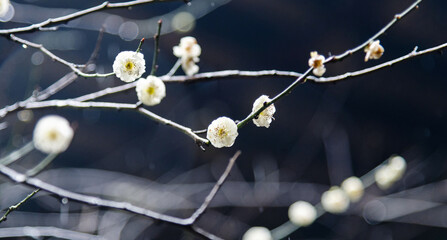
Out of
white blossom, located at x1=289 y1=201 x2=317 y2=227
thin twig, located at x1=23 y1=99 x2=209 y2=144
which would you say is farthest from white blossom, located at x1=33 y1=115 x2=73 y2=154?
white blossom, located at x1=289 y1=201 x2=317 y2=227

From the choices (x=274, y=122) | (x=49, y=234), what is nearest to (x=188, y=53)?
(x=49, y=234)

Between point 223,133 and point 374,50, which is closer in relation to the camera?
point 223,133

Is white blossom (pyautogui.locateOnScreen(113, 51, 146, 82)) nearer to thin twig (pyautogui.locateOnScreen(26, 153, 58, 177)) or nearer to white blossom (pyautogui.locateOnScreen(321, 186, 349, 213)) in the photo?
thin twig (pyautogui.locateOnScreen(26, 153, 58, 177))

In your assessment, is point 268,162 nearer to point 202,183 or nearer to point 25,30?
point 202,183

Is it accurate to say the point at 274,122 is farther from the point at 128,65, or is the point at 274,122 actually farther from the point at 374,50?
the point at 128,65

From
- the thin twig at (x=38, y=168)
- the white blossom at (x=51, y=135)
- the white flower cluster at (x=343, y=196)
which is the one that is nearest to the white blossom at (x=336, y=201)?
the white flower cluster at (x=343, y=196)

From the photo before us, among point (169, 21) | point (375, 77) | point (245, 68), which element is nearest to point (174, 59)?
point (169, 21)

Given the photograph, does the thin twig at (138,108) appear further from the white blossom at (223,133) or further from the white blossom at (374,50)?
the white blossom at (374,50)
